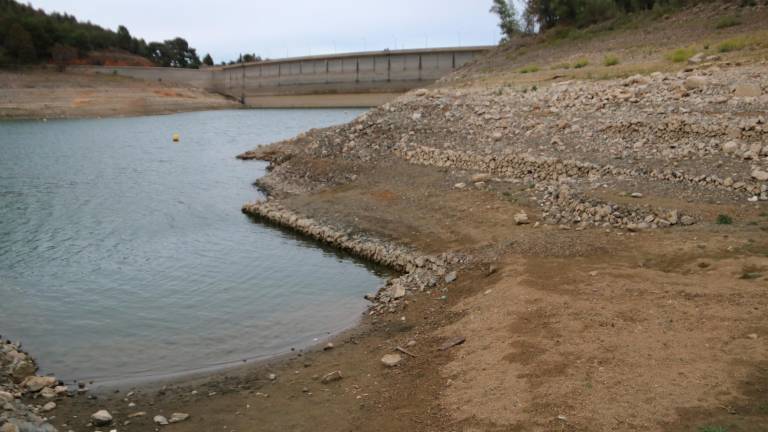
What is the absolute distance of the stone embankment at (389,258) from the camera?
1287 cm

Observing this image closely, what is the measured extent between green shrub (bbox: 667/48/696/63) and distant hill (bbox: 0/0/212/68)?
8033 cm

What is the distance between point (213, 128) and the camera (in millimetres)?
56562

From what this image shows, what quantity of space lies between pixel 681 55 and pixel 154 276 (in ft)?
69.9

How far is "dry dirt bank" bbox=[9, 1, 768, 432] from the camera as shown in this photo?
7.57 m

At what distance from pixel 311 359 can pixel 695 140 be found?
12.1 m

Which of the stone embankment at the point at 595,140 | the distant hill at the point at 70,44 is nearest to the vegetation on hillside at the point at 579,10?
the stone embankment at the point at 595,140

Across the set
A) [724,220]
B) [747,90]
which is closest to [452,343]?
[724,220]

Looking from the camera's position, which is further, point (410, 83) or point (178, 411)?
point (410, 83)

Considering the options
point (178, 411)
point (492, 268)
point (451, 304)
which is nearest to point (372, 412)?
point (178, 411)

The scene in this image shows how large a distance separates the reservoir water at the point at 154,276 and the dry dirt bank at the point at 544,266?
1066mm

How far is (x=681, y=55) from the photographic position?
25.2 metres

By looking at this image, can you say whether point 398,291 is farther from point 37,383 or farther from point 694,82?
point 694,82

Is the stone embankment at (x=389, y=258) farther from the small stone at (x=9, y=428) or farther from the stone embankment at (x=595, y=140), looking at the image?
the small stone at (x=9, y=428)

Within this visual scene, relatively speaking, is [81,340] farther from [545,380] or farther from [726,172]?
[726,172]
